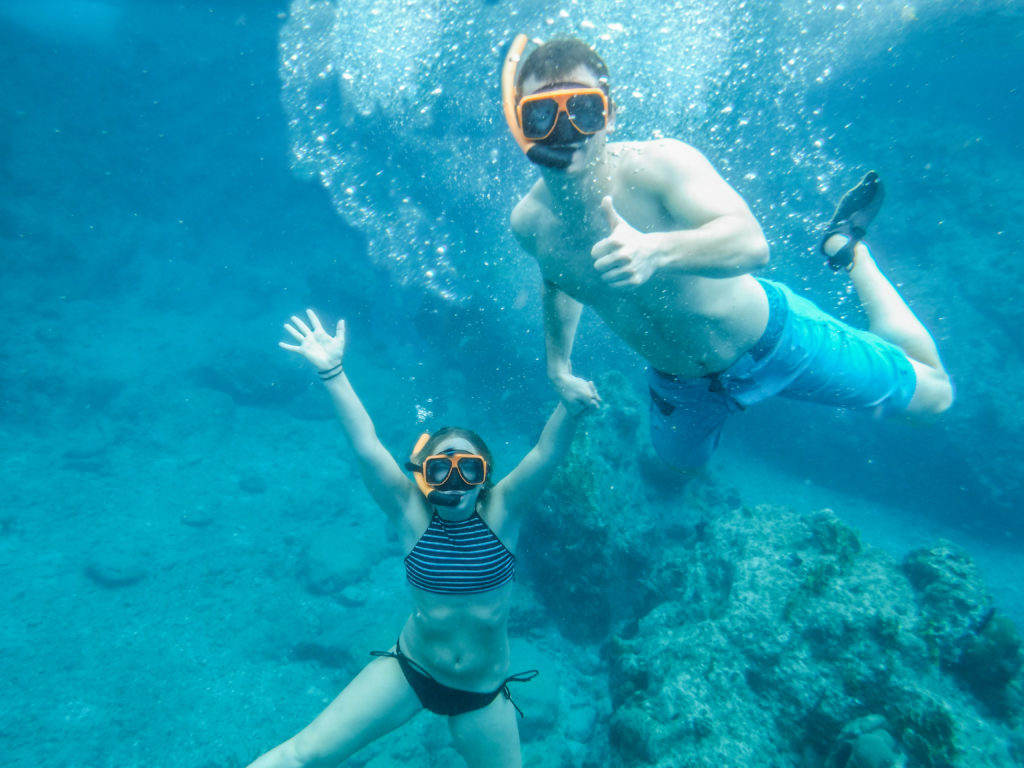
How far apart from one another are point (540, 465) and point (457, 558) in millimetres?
700

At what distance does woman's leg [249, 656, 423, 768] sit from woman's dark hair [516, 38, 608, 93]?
321 cm

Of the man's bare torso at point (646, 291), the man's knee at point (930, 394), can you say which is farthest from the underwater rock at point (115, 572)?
the man's knee at point (930, 394)

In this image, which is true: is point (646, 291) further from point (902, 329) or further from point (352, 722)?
point (352, 722)

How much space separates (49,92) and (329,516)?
2893 centimetres

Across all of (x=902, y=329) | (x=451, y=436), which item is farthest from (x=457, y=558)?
(x=902, y=329)

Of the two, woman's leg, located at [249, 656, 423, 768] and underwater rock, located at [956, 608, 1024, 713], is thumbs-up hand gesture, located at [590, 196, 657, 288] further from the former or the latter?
underwater rock, located at [956, 608, 1024, 713]

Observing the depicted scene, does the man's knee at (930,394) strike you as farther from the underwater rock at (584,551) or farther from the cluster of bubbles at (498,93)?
the cluster of bubbles at (498,93)

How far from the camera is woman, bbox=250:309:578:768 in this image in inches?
109

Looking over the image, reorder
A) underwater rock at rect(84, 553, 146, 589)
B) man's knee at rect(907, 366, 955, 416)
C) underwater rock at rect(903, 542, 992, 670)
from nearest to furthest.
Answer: man's knee at rect(907, 366, 955, 416) → underwater rock at rect(903, 542, 992, 670) → underwater rock at rect(84, 553, 146, 589)

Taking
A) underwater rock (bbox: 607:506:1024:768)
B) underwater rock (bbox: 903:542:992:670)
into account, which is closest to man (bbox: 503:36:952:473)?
underwater rock (bbox: 607:506:1024:768)

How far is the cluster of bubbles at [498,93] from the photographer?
483 inches

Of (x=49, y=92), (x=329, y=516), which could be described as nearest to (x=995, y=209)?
(x=329, y=516)

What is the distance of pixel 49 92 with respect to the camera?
79.6 ft

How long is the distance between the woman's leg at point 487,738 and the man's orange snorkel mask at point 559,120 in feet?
10.0
